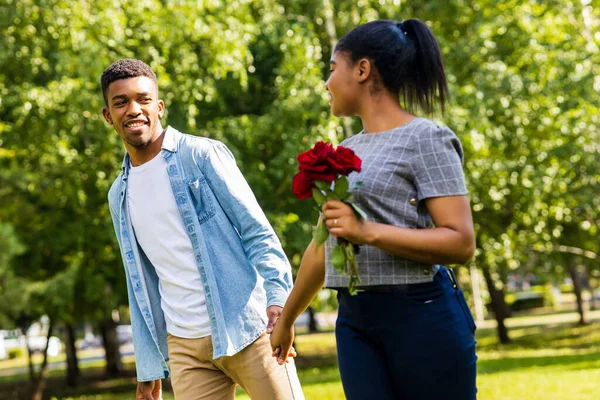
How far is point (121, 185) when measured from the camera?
4.13 meters

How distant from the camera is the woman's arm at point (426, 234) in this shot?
108 inches

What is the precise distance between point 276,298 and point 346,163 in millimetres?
1012

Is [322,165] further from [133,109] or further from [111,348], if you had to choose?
[111,348]

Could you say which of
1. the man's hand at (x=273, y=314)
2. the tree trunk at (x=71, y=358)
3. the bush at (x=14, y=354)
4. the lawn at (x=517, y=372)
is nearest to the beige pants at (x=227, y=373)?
the man's hand at (x=273, y=314)

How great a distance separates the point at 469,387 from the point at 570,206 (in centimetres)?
1838

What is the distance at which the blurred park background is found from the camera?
15.6 meters

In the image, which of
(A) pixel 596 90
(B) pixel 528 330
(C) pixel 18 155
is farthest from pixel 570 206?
(B) pixel 528 330

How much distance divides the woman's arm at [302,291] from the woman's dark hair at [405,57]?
2.03ft

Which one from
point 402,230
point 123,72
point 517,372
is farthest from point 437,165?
point 517,372

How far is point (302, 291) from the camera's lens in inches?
126

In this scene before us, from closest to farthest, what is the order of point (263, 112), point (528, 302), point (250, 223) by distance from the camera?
point (250, 223), point (263, 112), point (528, 302)

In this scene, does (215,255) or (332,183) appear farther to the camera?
(215,255)

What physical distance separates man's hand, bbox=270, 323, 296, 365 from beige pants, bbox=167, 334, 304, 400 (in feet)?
0.99

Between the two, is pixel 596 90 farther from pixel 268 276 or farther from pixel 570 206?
pixel 268 276
